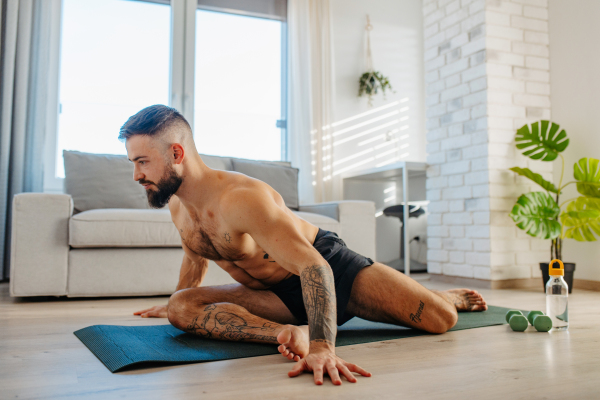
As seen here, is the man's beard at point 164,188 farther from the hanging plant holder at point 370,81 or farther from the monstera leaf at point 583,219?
the hanging plant holder at point 370,81

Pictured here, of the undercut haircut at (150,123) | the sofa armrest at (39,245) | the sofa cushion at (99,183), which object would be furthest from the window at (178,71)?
the undercut haircut at (150,123)

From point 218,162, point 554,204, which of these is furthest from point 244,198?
point 554,204

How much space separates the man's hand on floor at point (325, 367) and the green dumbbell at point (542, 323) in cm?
91

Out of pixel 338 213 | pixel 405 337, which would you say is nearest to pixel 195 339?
pixel 405 337

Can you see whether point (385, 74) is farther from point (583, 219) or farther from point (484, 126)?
point (583, 219)

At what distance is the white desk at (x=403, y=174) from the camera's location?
348 cm

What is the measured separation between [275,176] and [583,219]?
2.01 meters

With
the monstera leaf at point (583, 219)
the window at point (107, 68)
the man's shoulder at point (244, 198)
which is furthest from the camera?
the window at point (107, 68)

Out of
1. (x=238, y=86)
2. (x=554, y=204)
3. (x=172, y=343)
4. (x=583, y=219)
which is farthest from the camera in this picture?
(x=238, y=86)

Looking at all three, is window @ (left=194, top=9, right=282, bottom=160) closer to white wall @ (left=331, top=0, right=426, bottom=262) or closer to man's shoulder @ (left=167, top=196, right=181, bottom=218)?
white wall @ (left=331, top=0, right=426, bottom=262)

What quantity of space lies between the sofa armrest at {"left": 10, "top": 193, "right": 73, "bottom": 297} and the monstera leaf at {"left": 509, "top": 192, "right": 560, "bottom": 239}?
255cm

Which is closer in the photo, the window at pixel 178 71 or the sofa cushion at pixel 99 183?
the sofa cushion at pixel 99 183

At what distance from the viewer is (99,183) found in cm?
315

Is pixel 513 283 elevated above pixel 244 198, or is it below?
below
